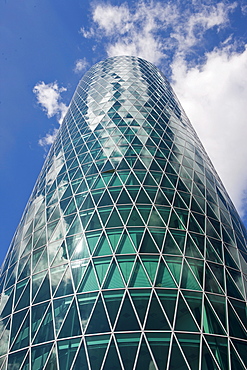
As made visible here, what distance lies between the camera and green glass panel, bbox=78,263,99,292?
733 inches

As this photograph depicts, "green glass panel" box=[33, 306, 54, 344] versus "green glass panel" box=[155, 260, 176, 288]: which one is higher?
"green glass panel" box=[155, 260, 176, 288]

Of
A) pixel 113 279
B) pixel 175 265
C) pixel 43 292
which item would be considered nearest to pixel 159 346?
pixel 113 279

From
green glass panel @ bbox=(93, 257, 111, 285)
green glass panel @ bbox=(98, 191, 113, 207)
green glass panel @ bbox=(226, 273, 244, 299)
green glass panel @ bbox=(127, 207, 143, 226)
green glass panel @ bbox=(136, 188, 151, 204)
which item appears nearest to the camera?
green glass panel @ bbox=(93, 257, 111, 285)

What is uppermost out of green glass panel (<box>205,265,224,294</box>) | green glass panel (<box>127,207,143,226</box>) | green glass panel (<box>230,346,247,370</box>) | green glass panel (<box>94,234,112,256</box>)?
green glass panel (<box>127,207,143,226</box>)

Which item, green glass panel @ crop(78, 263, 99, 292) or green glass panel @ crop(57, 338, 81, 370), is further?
green glass panel @ crop(78, 263, 99, 292)

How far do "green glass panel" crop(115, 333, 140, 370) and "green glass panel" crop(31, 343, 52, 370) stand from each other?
413 centimetres

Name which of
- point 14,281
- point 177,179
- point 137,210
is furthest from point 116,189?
point 14,281

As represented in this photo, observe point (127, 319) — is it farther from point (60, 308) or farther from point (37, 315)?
point (37, 315)

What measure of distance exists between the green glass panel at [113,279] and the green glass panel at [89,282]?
0.71 m

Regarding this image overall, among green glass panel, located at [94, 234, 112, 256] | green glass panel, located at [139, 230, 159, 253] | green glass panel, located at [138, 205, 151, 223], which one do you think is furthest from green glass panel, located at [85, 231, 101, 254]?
green glass panel, located at [138, 205, 151, 223]

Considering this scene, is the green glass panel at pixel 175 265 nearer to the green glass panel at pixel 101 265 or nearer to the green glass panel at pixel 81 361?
the green glass panel at pixel 101 265

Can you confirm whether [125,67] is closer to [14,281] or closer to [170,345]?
[14,281]

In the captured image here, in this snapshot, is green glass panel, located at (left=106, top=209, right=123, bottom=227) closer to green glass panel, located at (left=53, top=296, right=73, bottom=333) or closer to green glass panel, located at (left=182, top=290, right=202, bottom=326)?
green glass panel, located at (left=53, top=296, right=73, bottom=333)

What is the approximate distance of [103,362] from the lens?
15.0m
